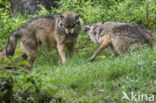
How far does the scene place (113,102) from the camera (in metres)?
4.11

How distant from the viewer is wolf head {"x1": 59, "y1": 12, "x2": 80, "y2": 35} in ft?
27.3

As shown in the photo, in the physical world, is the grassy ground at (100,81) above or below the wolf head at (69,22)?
below

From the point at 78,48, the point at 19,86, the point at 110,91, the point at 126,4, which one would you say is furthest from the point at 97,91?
the point at 126,4

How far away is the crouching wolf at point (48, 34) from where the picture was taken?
8391mm

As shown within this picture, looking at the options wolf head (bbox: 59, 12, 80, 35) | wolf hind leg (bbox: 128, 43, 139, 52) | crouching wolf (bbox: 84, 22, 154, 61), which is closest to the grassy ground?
wolf hind leg (bbox: 128, 43, 139, 52)

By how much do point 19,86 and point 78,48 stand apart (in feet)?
20.8

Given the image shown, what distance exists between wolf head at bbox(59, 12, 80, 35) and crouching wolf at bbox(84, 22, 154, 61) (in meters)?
0.85

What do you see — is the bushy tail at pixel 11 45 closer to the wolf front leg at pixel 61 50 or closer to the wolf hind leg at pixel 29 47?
the wolf hind leg at pixel 29 47

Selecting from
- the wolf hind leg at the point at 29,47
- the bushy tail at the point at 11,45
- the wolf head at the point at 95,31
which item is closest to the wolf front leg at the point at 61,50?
the wolf hind leg at the point at 29,47

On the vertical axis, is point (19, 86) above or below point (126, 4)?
below

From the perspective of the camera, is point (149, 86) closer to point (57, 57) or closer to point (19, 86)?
point (19, 86)

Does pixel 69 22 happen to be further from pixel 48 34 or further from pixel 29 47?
pixel 29 47

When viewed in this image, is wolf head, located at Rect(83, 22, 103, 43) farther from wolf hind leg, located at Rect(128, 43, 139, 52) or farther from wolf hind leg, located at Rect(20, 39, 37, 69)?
wolf hind leg, located at Rect(20, 39, 37, 69)

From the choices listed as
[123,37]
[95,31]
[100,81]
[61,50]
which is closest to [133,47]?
[123,37]
